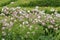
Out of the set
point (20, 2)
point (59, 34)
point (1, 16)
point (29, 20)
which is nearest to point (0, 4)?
point (20, 2)

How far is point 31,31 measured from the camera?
10.4 m

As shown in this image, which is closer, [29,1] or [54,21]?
[54,21]

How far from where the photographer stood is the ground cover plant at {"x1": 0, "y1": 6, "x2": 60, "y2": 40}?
33.5 feet

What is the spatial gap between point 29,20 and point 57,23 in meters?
1.20

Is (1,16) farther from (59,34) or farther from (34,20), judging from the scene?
(59,34)

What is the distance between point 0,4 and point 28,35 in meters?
5.32

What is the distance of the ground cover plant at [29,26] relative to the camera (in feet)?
33.5

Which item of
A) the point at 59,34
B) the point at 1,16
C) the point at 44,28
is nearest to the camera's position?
the point at 59,34

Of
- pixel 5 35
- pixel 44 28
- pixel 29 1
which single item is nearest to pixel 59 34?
pixel 44 28

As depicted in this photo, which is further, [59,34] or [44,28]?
[44,28]

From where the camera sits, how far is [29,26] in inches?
418

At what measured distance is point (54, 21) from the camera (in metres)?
11.0

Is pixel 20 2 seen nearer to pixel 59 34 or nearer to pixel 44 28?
pixel 44 28

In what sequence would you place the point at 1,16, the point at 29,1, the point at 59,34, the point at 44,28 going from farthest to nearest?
1. the point at 29,1
2. the point at 1,16
3. the point at 44,28
4. the point at 59,34
